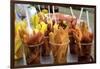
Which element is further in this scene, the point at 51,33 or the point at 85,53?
the point at 85,53

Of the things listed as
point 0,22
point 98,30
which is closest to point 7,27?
point 0,22

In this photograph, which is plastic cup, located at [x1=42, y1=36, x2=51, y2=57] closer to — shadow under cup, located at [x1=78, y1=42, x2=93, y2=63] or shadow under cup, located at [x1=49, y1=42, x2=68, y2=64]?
shadow under cup, located at [x1=49, y1=42, x2=68, y2=64]

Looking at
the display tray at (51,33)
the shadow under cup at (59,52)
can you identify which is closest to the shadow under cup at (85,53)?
the display tray at (51,33)

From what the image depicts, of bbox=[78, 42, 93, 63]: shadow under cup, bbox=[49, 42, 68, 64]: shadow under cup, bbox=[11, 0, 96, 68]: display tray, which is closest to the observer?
bbox=[11, 0, 96, 68]: display tray

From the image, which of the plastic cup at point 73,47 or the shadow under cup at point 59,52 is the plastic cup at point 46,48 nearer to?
Answer: the shadow under cup at point 59,52

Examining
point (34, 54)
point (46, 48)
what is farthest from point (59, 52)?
point (34, 54)

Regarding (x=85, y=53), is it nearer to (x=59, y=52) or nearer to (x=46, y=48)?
(x=59, y=52)

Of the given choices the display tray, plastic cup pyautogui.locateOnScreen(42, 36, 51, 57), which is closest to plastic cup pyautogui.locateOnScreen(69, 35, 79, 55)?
the display tray
